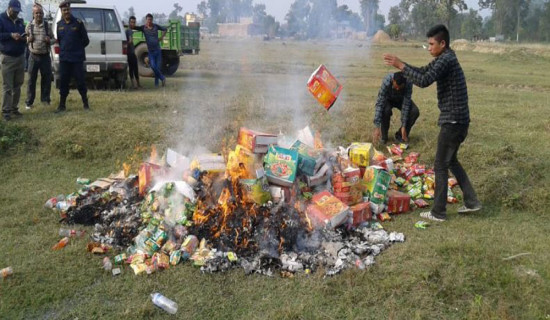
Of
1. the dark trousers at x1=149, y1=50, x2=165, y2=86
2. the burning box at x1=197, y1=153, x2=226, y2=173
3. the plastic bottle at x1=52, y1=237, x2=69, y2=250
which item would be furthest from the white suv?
the plastic bottle at x1=52, y1=237, x2=69, y2=250

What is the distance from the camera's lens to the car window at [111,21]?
9.68 m

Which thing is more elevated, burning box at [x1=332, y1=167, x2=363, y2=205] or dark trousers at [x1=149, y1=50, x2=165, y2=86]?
dark trousers at [x1=149, y1=50, x2=165, y2=86]

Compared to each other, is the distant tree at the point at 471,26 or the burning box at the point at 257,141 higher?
the distant tree at the point at 471,26

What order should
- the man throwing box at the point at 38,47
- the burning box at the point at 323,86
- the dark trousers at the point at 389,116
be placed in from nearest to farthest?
the burning box at the point at 323,86, the dark trousers at the point at 389,116, the man throwing box at the point at 38,47

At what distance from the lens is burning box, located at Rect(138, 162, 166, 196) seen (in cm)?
468

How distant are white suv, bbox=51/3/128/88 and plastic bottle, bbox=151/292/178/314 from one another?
7475 mm

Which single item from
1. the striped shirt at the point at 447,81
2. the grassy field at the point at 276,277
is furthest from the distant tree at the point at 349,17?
the striped shirt at the point at 447,81

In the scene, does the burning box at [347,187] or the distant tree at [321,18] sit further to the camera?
the distant tree at [321,18]

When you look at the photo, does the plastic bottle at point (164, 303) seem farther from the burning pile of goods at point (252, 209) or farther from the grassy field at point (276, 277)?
the burning pile of goods at point (252, 209)

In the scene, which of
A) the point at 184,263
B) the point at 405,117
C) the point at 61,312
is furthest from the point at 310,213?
the point at 405,117

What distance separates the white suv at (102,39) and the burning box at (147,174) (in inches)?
219

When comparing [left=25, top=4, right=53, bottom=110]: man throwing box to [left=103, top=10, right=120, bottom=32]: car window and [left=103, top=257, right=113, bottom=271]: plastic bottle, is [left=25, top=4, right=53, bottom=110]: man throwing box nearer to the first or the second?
[left=103, top=10, right=120, bottom=32]: car window

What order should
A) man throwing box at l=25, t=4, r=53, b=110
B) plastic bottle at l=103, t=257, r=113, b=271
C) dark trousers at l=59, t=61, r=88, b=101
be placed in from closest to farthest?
plastic bottle at l=103, t=257, r=113, b=271, man throwing box at l=25, t=4, r=53, b=110, dark trousers at l=59, t=61, r=88, b=101

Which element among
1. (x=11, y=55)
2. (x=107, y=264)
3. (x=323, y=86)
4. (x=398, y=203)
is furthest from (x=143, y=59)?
(x=107, y=264)
